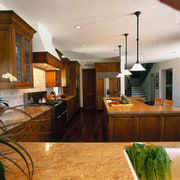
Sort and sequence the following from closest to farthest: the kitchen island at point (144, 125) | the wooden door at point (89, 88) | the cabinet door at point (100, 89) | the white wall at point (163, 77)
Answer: the kitchen island at point (144, 125) → the cabinet door at point (100, 89) → the white wall at point (163, 77) → the wooden door at point (89, 88)

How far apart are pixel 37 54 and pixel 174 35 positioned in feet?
12.6

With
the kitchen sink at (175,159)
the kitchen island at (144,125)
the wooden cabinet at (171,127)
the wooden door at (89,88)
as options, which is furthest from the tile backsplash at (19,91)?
the wooden door at (89,88)

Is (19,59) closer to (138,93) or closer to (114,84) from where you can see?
(114,84)

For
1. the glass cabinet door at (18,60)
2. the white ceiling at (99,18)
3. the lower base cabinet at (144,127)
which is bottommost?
A: the lower base cabinet at (144,127)

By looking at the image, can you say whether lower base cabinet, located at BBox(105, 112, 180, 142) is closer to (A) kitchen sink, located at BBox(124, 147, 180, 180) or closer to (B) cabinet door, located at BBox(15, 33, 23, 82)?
(A) kitchen sink, located at BBox(124, 147, 180, 180)

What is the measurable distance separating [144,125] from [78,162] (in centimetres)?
201

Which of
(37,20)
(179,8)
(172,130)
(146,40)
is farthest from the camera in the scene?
(146,40)

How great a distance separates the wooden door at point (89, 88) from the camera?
800 centimetres

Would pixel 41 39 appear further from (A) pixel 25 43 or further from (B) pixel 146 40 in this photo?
(B) pixel 146 40

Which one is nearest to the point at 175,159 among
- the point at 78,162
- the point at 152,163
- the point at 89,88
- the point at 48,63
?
the point at 152,163

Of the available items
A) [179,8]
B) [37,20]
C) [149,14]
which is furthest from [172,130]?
[37,20]

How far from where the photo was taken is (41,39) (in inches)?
126

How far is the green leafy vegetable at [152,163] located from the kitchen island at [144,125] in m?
1.55

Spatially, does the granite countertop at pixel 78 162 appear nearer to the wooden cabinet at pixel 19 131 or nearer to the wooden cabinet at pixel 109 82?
the wooden cabinet at pixel 19 131
